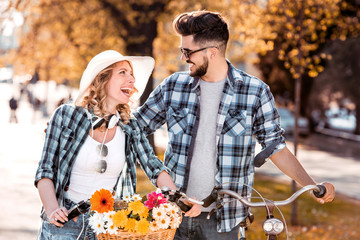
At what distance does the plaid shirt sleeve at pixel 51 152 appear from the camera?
331 centimetres

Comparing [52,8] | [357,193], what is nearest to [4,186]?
[52,8]

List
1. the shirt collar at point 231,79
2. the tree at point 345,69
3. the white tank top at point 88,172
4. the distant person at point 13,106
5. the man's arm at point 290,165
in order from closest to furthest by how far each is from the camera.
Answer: the white tank top at point 88,172, the man's arm at point 290,165, the shirt collar at point 231,79, the tree at point 345,69, the distant person at point 13,106

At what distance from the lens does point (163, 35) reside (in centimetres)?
1970

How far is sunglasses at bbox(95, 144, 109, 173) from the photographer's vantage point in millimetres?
3375

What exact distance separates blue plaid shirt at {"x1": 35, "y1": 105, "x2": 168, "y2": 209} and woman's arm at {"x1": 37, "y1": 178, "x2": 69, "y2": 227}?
0.13 ft

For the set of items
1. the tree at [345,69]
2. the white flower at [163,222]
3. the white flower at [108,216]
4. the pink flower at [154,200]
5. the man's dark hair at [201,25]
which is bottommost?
the white flower at [163,222]

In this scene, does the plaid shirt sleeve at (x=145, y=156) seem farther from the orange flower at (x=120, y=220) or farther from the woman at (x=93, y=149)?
the orange flower at (x=120, y=220)

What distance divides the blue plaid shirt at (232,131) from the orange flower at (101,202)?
3.47 ft

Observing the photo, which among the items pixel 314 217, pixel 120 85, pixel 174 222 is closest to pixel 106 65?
pixel 120 85

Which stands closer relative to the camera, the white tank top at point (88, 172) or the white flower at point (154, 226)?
the white flower at point (154, 226)

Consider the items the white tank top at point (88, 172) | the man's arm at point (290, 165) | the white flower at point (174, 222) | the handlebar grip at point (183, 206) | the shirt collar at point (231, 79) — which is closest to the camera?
the white flower at point (174, 222)

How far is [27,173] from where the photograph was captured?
14.0 m

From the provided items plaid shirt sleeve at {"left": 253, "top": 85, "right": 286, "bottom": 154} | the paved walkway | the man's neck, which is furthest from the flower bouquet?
the paved walkway

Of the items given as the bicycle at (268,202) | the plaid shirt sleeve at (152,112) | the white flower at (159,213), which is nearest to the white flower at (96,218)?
the white flower at (159,213)
